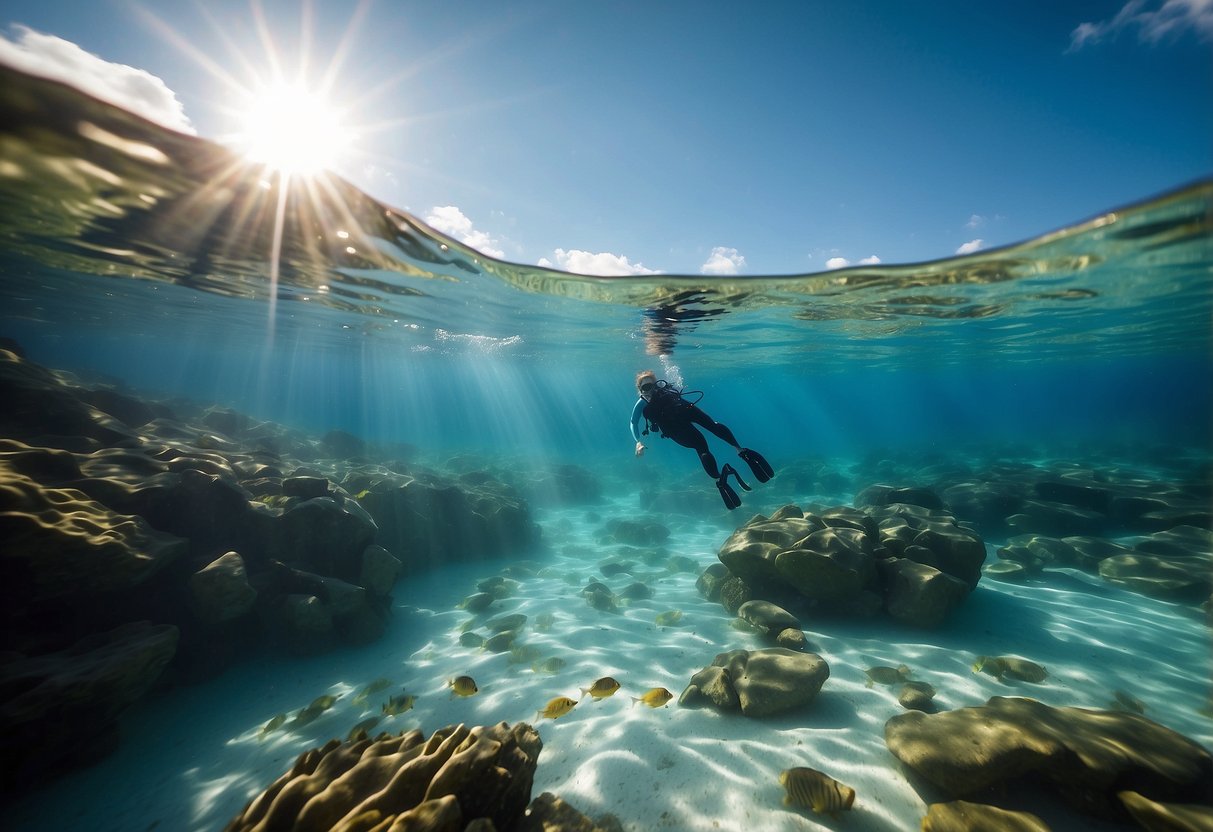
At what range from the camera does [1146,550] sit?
9.92m

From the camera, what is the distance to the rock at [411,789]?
101 inches

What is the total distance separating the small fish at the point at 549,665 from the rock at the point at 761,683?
221 cm

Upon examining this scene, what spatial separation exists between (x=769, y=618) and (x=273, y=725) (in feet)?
25.0

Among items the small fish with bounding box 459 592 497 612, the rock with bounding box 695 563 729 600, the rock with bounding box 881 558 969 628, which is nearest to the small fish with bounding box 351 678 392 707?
the small fish with bounding box 459 592 497 612

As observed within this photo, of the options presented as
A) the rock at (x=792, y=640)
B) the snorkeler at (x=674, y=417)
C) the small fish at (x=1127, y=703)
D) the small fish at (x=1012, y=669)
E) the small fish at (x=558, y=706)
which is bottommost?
the small fish at (x=1127, y=703)

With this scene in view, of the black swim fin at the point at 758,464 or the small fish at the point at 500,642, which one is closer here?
the small fish at the point at 500,642

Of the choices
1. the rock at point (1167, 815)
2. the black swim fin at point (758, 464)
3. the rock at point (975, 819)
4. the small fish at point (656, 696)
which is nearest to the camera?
the rock at point (1167, 815)

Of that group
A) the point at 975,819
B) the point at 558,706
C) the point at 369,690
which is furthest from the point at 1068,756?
the point at 369,690

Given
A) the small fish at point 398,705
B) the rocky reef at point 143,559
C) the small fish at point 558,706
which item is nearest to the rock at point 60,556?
the rocky reef at point 143,559

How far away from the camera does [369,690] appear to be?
650 cm

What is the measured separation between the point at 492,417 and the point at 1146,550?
19554cm

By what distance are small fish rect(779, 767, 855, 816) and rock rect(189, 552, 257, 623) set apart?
8033 mm

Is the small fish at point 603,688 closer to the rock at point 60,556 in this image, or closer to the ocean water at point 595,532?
the ocean water at point 595,532

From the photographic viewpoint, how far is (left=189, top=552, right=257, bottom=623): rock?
6.63 m
